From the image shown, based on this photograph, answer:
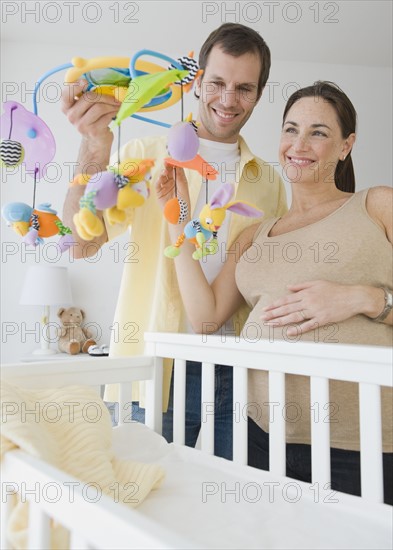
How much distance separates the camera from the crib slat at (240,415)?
2.89ft

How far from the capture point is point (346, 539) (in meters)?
0.64

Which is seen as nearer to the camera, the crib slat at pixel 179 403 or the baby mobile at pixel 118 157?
the baby mobile at pixel 118 157

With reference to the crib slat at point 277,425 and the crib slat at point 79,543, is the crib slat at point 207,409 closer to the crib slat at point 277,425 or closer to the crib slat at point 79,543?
the crib slat at point 277,425

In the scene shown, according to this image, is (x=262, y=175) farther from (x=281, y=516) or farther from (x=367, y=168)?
(x=367, y=168)

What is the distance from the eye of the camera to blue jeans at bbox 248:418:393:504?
84 centimetres

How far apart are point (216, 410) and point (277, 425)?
211 mm

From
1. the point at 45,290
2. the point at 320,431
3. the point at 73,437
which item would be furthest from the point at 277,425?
the point at 45,290

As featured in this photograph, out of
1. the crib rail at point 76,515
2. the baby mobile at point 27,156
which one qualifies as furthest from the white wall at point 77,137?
the crib rail at point 76,515

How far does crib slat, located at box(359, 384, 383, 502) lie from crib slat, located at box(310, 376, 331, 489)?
0.18 feet

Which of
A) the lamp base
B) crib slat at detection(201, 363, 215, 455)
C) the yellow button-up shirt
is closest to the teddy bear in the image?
the lamp base

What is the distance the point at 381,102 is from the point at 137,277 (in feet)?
6.21

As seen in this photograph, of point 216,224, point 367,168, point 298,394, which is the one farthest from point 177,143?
point 367,168

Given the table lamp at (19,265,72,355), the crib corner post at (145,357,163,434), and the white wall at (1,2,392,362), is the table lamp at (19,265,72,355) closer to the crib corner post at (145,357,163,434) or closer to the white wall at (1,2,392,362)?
the white wall at (1,2,392,362)

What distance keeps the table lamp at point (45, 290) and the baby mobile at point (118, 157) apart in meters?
1.31
